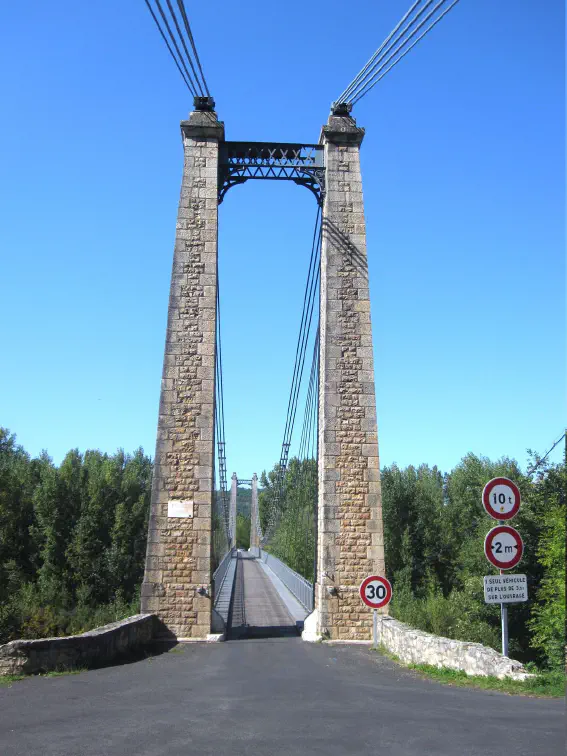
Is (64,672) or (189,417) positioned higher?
(189,417)

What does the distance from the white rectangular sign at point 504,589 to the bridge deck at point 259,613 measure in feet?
23.1

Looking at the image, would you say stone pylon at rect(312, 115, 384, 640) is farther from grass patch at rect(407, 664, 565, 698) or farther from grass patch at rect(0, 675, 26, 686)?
grass patch at rect(0, 675, 26, 686)

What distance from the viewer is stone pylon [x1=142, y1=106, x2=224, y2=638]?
1106cm

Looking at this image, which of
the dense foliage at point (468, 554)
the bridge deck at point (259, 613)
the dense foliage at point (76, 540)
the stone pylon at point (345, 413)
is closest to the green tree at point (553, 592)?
the dense foliage at point (468, 554)

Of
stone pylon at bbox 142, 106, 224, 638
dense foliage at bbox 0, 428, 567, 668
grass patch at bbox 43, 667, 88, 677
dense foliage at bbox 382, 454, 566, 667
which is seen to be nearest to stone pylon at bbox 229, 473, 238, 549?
dense foliage at bbox 382, 454, 566, 667

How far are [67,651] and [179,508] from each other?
3700 mm

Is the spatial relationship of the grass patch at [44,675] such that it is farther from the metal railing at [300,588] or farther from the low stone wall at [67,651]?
the metal railing at [300,588]

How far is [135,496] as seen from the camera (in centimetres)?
2200

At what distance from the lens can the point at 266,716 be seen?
5.05m

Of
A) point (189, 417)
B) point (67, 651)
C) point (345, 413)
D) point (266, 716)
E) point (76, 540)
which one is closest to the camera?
point (266, 716)

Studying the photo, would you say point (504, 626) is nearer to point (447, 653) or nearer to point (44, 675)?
point (447, 653)

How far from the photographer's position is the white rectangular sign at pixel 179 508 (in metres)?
11.3

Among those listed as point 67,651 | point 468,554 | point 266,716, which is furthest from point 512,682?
point 468,554

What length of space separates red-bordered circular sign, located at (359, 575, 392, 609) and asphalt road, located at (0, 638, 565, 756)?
5.05 feet
